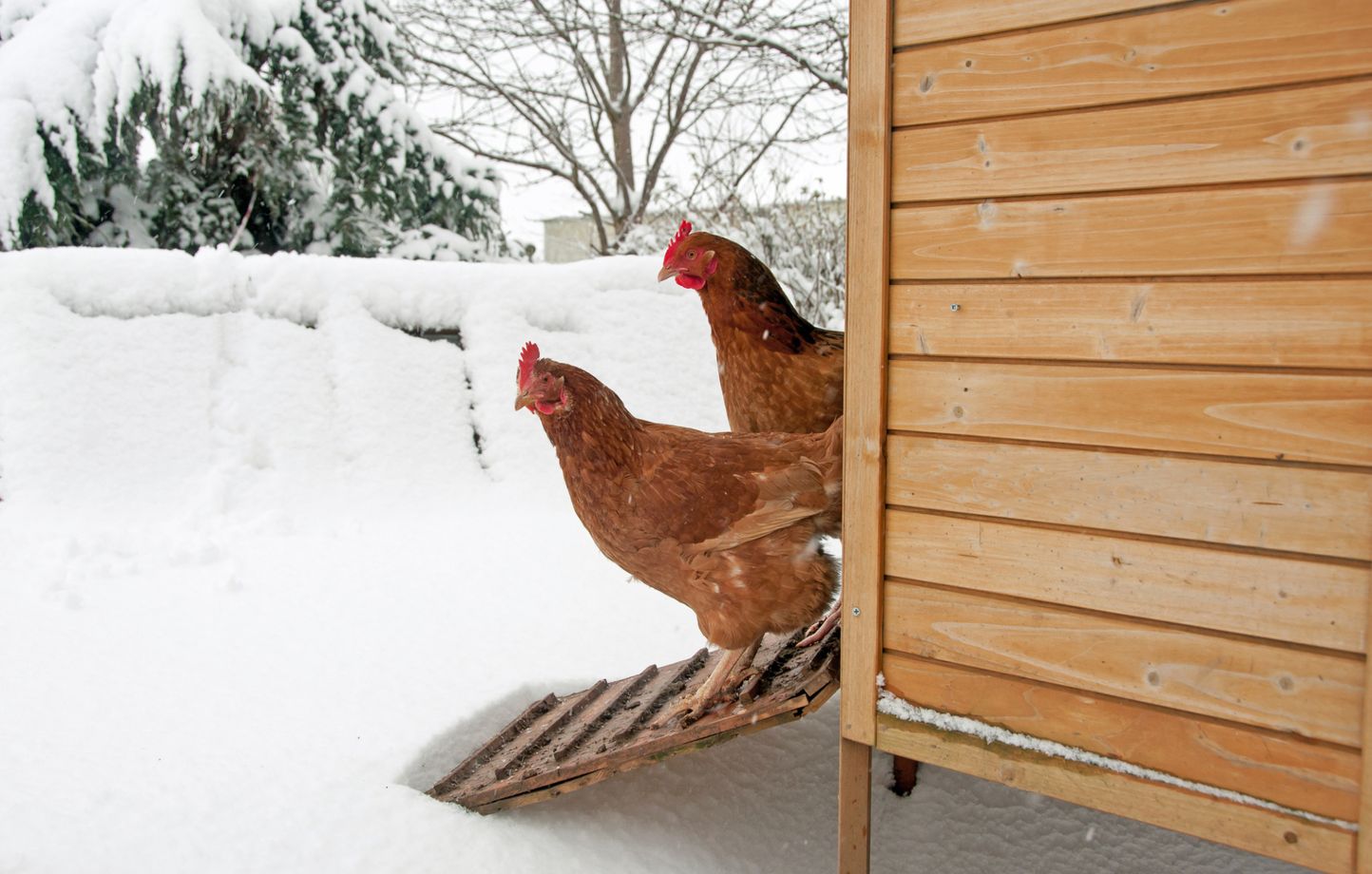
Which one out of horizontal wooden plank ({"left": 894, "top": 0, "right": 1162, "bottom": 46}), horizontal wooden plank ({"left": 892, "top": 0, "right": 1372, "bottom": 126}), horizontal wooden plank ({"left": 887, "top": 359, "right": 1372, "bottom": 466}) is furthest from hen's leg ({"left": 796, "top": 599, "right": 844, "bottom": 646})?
horizontal wooden plank ({"left": 894, "top": 0, "right": 1162, "bottom": 46})

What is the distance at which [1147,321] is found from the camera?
4.40ft

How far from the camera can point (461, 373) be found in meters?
4.37

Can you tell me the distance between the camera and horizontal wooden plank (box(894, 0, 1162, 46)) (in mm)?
1330

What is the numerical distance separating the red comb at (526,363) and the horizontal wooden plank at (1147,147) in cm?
93

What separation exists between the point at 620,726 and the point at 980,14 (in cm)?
170

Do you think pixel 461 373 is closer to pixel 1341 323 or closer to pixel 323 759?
pixel 323 759

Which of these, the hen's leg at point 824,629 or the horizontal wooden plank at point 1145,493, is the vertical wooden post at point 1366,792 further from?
the hen's leg at point 824,629

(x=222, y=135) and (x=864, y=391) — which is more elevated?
(x=222, y=135)

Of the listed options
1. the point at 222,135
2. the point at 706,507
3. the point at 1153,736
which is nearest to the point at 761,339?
the point at 706,507

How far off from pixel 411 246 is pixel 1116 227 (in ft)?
18.8

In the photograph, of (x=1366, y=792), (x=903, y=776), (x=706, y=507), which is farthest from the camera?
(x=903, y=776)

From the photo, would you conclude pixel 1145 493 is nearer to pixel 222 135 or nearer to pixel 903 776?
pixel 903 776

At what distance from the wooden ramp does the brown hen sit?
630 millimetres

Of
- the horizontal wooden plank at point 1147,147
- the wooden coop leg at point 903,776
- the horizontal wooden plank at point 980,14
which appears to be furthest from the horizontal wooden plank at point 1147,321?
the wooden coop leg at point 903,776
